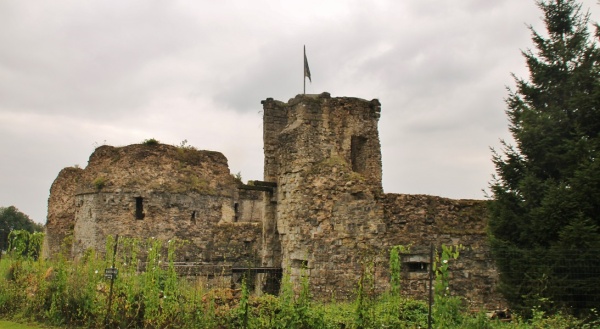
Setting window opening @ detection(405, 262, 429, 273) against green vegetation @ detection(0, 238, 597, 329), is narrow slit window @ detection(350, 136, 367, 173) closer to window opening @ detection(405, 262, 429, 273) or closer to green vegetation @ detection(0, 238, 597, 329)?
window opening @ detection(405, 262, 429, 273)

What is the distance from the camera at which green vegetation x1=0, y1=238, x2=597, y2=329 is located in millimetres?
Answer: 10469

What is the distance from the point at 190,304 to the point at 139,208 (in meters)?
13.7

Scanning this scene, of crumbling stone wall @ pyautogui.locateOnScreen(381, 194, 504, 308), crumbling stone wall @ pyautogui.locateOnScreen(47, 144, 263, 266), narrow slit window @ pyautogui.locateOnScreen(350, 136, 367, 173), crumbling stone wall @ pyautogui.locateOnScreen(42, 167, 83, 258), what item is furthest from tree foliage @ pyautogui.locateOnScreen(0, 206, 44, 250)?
crumbling stone wall @ pyautogui.locateOnScreen(381, 194, 504, 308)

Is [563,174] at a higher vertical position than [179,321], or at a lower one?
higher

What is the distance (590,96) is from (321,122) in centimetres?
727

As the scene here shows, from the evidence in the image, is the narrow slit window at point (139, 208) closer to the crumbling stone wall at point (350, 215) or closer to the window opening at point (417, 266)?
the crumbling stone wall at point (350, 215)

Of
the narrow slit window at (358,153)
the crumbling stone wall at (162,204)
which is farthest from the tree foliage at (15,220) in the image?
the narrow slit window at (358,153)

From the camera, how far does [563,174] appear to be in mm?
11820

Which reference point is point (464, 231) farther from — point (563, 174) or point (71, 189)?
point (71, 189)

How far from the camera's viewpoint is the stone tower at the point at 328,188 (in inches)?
587

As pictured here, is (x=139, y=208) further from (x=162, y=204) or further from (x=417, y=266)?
(x=417, y=266)

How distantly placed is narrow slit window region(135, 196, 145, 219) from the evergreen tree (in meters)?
16.1

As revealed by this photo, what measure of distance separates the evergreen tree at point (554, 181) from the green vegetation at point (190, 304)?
2.93 ft

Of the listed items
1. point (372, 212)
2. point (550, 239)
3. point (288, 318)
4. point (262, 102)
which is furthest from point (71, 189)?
point (550, 239)
